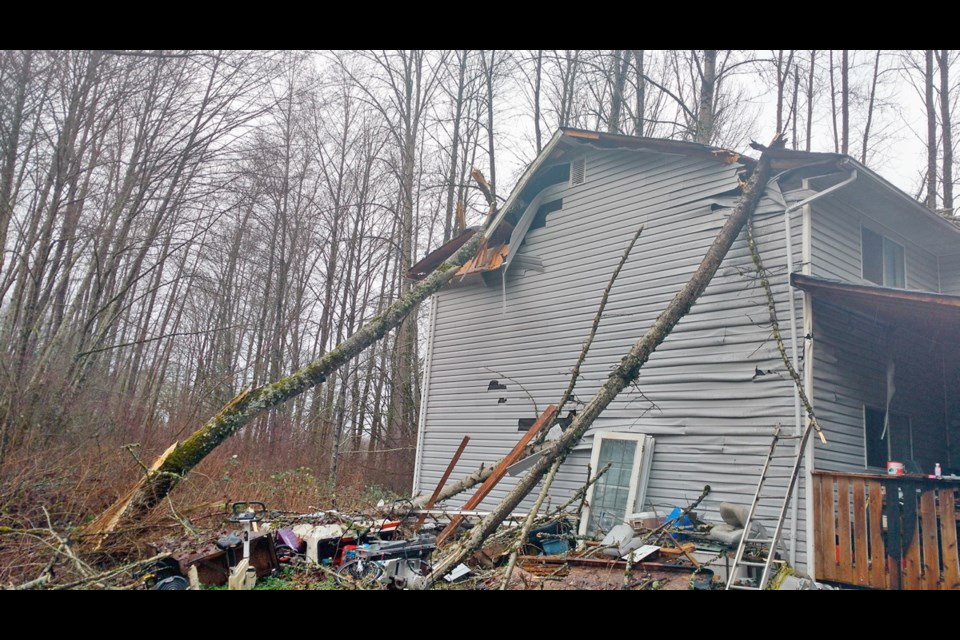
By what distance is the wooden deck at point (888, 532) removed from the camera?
→ 19.6 feet

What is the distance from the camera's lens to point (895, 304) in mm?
7820

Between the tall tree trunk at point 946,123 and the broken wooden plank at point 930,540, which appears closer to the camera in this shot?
the broken wooden plank at point 930,540

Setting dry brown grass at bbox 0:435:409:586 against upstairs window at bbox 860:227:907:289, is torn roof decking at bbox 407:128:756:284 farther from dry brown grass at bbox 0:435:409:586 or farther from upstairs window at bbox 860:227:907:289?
dry brown grass at bbox 0:435:409:586

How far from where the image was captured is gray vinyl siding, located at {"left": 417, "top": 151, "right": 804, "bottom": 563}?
29.6 feet

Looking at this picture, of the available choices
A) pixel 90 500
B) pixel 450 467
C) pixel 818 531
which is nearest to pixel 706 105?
pixel 450 467

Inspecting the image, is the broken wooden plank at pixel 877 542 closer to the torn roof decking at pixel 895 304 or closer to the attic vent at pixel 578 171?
the torn roof decking at pixel 895 304

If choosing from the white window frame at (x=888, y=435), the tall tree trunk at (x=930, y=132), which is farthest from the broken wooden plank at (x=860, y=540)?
the tall tree trunk at (x=930, y=132)

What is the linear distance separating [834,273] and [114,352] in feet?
75.0

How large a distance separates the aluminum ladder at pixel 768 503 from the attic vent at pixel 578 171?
560 cm

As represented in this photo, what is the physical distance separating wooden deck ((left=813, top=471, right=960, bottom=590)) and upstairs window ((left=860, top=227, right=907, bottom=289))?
490 centimetres

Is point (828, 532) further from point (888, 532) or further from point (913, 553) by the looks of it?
point (913, 553)

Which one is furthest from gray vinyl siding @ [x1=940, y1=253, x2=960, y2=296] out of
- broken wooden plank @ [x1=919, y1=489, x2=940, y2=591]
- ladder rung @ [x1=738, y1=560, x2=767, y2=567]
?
ladder rung @ [x1=738, y1=560, x2=767, y2=567]

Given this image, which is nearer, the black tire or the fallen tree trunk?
the black tire

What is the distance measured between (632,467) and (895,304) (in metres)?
4.15
